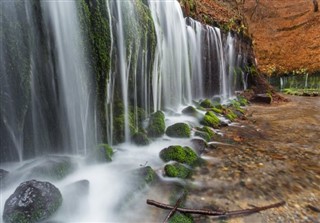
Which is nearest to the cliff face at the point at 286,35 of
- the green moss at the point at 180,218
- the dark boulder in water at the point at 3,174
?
the green moss at the point at 180,218

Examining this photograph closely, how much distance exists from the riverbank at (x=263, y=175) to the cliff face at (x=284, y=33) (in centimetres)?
1294

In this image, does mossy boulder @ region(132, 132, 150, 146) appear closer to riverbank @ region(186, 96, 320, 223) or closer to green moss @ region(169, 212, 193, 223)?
riverbank @ region(186, 96, 320, 223)

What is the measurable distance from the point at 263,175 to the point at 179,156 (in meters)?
1.30

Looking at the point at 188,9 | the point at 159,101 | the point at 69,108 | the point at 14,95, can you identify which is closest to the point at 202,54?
the point at 188,9

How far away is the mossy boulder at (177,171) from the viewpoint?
3606 mm

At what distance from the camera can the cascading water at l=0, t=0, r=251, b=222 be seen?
135 inches

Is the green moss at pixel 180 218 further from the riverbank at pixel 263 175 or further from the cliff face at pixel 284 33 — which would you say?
the cliff face at pixel 284 33

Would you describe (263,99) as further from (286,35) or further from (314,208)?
(286,35)

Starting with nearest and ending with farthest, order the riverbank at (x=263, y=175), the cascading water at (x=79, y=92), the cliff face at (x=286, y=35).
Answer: the riverbank at (x=263, y=175) < the cascading water at (x=79, y=92) < the cliff face at (x=286, y=35)

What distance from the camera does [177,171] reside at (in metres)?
3.66

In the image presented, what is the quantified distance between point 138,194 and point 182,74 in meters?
6.68

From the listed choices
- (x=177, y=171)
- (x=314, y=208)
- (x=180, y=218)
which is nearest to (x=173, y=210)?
(x=180, y=218)

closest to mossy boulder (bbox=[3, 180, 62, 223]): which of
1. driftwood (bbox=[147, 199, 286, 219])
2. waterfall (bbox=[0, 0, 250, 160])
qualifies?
driftwood (bbox=[147, 199, 286, 219])

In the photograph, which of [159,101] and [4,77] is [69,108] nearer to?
[4,77]
